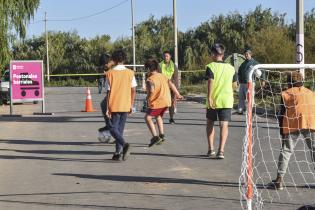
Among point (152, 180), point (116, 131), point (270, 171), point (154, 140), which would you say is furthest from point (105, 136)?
point (270, 171)

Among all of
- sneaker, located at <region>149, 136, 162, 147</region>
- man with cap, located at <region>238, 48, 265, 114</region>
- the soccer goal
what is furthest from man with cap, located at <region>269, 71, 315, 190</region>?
man with cap, located at <region>238, 48, 265, 114</region>

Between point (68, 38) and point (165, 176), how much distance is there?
74.4 m

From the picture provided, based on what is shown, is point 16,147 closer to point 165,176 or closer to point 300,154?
point 165,176

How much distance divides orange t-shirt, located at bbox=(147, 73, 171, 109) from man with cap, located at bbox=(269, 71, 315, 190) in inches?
181

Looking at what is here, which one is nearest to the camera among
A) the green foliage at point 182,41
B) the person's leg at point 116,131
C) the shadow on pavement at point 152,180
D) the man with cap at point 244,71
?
the shadow on pavement at point 152,180

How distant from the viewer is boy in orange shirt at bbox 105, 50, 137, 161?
10.8 metres

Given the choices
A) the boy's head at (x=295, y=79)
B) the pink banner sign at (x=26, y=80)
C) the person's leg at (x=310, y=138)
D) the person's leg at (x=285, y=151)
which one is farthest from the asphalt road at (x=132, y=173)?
the pink banner sign at (x=26, y=80)

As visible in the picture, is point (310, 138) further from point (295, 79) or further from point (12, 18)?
point (12, 18)

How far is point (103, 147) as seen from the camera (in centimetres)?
1252

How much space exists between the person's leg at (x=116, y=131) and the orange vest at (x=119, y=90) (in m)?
0.16

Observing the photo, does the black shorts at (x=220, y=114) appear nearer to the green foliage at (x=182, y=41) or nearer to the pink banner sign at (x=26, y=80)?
the pink banner sign at (x=26, y=80)

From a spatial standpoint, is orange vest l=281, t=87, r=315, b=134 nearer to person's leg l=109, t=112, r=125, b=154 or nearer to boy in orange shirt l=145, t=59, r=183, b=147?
person's leg l=109, t=112, r=125, b=154

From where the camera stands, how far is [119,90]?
10930 millimetres

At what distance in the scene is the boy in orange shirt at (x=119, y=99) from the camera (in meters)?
10.8
